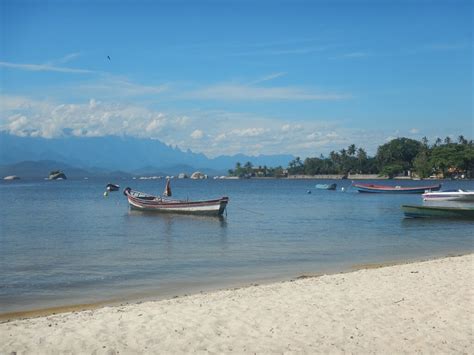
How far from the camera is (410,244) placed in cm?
2544

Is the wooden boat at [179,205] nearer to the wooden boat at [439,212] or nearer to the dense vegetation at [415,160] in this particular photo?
the wooden boat at [439,212]

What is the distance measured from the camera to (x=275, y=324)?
9812mm

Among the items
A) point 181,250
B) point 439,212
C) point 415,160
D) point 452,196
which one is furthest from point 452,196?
point 415,160

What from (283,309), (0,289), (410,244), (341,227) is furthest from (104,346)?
(341,227)

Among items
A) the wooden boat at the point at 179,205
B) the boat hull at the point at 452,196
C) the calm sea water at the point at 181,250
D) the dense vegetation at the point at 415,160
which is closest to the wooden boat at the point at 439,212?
the calm sea water at the point at 181,250

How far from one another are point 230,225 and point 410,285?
924 inches

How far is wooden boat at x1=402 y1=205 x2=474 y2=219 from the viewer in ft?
120

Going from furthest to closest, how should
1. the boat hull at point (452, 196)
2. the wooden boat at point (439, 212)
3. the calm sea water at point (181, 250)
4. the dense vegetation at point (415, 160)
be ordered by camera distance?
the dense vegetation at point (415, 160), the boat hull at point (452, 196), the wooden boat at point (439, 212), the calm sea water at point (181, 250)

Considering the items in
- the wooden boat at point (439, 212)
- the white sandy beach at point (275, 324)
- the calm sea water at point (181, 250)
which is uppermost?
the white sandy beach at point (275, 324)

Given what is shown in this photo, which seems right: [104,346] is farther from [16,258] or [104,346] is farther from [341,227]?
[341,227]

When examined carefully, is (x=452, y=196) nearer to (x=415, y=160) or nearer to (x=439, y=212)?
(x=439, y=212)

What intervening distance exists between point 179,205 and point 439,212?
785 inches

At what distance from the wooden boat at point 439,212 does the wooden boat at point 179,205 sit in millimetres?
13830

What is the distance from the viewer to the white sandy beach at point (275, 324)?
8.66 m
